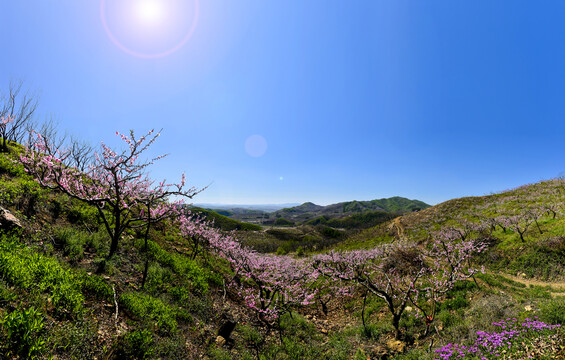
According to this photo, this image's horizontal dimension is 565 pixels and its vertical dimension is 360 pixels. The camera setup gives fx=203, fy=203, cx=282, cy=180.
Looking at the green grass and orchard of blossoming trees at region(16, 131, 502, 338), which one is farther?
orchard of blossoming trees at region(16, 131, 502, 338)

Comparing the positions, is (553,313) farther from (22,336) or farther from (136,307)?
(22,336)

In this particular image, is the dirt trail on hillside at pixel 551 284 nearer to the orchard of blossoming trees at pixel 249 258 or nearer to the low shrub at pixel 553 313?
the orchard of blossoming trees at pixel 249 258

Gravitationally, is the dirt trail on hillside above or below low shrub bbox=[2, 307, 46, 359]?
below

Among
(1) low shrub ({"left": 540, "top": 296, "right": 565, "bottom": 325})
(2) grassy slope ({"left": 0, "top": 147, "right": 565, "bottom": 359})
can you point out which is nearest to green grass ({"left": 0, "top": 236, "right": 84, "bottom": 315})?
(2) grassy slope ({"left": 0, "top": 147, "right": 565, "bottom": 359})

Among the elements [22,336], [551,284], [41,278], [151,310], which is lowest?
[551,284]

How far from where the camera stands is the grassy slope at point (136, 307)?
5082 millimetres

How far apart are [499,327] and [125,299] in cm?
1377

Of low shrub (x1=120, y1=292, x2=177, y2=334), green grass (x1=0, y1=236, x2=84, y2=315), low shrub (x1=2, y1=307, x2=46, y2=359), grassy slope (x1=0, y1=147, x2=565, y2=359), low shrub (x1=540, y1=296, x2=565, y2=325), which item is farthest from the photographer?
low shrub (x1=120, y1=292, x2=177, y2=334)

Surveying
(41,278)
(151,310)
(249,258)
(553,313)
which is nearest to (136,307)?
(151,310)

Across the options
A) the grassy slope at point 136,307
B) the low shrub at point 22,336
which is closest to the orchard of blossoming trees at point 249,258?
the grassy slope at point 136,307

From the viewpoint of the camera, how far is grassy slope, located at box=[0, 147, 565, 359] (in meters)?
5.08

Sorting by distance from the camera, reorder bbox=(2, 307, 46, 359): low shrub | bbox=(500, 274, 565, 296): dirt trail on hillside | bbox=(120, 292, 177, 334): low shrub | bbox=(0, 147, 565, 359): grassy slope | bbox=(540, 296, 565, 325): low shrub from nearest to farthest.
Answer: bbox=(2, 307, 46, 359): low shrub, bbox=(0, 147, 565, 359): grassy slope, bbox=(540, 296, 565, 325): low shrub, bbox=(120, 292, 177, 334): low shrub, bbox=(500, 274, 565, 296): dirt trail on hillside

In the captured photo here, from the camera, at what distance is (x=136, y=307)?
7324mm

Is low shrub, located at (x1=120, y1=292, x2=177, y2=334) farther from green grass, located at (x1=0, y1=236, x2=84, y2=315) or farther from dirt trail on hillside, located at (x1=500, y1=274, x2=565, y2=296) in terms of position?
dirt trail on hillside, located at (x1=500, y1=274, x2=565, y2=296)
